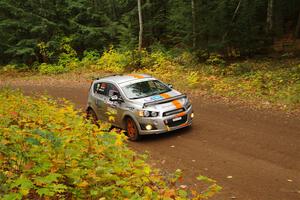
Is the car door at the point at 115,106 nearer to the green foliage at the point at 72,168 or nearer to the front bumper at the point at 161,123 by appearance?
the front bumper at the point at 161,123

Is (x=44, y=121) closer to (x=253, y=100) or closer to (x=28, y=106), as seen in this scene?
(x=28, y=106)

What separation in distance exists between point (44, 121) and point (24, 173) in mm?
4125

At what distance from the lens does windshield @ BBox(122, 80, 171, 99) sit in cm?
1159

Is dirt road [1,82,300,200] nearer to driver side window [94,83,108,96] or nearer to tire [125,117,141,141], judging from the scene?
tire [125,117,141,141]

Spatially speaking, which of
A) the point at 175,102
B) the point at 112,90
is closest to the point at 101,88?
the point at 112,90

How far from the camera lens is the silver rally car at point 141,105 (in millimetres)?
10844

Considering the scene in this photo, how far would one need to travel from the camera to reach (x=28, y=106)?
10539 millimetres

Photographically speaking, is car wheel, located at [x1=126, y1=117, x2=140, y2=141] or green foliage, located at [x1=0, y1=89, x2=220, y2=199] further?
car wheel, located at [x1=126, y1=117, x2=140, y2=141]

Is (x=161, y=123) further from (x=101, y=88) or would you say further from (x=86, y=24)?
(x=86, y=24)

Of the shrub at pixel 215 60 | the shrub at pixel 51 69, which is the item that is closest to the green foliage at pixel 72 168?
the shrub at pixel 215 60

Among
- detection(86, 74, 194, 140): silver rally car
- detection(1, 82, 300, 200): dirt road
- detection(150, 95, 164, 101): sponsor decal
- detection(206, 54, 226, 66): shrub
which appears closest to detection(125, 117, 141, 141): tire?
detection(86, 74, 194, 140): silver rally car

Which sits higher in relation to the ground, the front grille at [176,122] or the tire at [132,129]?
the front grille at [176,122]

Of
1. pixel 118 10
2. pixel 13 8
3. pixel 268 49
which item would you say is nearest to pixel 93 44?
pixel 118 10

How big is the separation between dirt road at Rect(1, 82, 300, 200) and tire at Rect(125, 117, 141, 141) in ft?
0.76
